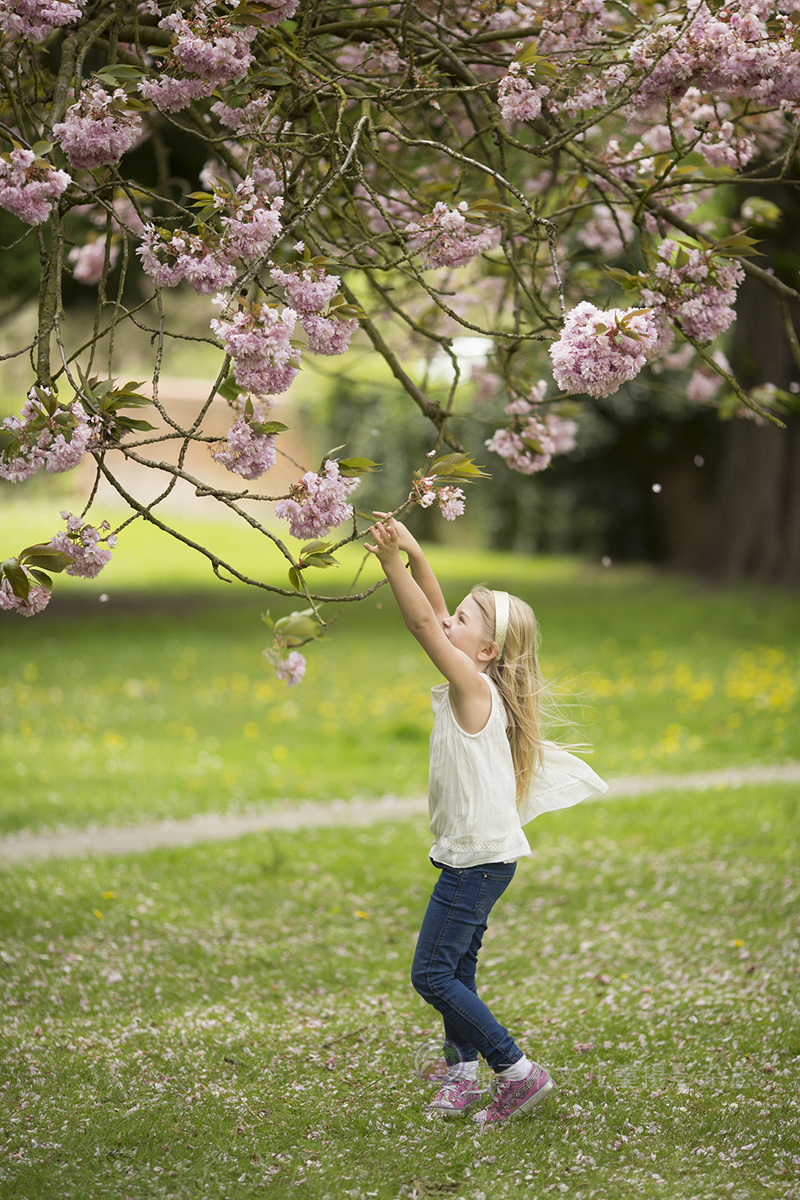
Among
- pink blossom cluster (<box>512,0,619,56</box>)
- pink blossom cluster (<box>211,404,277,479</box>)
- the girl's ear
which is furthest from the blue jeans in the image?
pink blossom cluster (<box>512,0,619,56</box>)

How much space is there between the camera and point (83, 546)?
2.67 meters

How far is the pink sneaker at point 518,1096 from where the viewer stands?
9.78ft

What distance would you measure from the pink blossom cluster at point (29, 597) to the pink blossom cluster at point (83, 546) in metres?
0.09

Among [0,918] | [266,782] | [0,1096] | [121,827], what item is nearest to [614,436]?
[266,782]

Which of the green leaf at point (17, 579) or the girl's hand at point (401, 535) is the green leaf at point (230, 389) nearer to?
the girl's hand at point (401, 535)

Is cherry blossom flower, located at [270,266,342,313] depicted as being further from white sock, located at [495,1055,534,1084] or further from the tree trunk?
the tree trunk

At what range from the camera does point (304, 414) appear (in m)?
21.7

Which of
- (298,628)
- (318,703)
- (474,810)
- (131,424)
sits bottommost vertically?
(318,703)

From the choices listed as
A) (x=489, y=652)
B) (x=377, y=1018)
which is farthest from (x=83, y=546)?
(x=377, y=1018)

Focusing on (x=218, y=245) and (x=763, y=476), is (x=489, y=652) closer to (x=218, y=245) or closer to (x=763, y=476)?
(x=218, y=245)

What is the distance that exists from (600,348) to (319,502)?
0.68 meters

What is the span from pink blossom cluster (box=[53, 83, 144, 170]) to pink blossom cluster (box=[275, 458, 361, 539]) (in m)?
0.85

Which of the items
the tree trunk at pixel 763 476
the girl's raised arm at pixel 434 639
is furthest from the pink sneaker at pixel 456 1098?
the tree trunk at pixel 763 476

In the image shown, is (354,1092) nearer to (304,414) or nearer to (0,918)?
(0,918)
